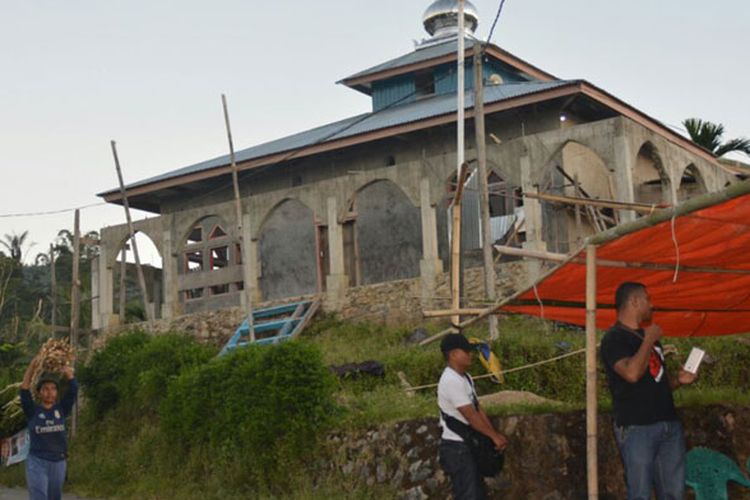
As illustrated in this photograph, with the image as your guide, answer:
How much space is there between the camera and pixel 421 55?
3025 cm

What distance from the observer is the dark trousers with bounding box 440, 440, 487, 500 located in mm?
7371

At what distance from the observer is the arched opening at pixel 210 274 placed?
1041 inches

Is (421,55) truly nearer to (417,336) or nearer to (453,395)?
(417,336)

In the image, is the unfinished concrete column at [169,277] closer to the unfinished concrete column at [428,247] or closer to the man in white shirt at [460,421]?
the unfinished concrete column at [428,247]

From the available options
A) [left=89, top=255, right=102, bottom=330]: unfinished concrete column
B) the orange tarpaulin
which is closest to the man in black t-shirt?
the orange tarpaulin

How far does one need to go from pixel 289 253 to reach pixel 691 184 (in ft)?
34.4

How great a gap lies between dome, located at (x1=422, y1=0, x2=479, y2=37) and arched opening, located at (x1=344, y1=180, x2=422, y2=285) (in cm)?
834

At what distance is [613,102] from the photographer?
24328mm

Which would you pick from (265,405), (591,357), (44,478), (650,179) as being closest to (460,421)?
(591,357)

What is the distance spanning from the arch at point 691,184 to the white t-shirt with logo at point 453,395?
1694 cm

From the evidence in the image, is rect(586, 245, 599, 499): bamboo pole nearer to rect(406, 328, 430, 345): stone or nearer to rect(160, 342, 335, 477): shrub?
rect(160, 342, 335, 477): shrub

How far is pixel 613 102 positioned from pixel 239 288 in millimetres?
10619

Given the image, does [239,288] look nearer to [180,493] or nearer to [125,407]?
[125,407]

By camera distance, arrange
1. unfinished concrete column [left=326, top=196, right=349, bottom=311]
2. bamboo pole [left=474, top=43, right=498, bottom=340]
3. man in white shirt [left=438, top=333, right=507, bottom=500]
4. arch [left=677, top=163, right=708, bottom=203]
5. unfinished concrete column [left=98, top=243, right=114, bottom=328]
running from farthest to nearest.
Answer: unfinished concrete column [left=98, top=243, right=114, bottom=328] < arch [left=677, top=163, right=708, bottom=203] < unfinished concrete column [left=326, top=196, right=349, bottom=311] < bamboo pole [left=474, top=43, right=498, bottom=340] < man in white shirt [left=438, top=333, right=507, bottom=500]
